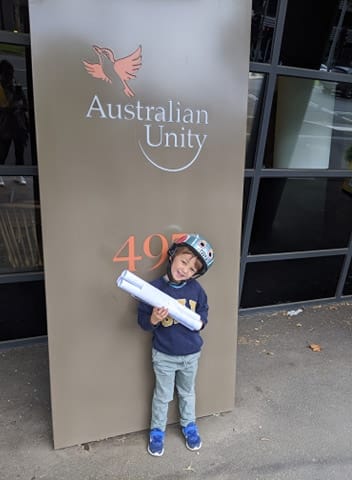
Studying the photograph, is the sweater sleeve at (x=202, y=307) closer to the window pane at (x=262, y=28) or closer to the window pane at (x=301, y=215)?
the window pane at (x=301, y=215)

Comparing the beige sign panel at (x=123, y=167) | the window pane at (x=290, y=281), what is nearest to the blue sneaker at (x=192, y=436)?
the beige sign panel at (x=123, y=167)

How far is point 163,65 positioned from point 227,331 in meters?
1.61

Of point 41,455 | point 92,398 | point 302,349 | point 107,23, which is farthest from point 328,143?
point 41,455

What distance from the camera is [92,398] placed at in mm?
2332

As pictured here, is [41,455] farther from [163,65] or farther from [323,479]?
[163,65]

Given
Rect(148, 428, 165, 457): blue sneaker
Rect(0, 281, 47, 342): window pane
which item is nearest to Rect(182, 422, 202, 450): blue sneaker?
Rect(148, 428, 165, 457): blue sneaker

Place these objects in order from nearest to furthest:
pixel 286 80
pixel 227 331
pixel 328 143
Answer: pixel 227 331, pixel 286 80, pixel 328 143

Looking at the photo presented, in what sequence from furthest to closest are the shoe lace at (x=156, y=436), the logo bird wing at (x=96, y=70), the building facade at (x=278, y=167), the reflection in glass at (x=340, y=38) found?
1. the reflection in glass at (x=340, y=38)
2. the building facade at (x=278, y=167)
3. the shoe lace at (x=156, y=436)
4. the logo bird wing at (x=96, y=70)

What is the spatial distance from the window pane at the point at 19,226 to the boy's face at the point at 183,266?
1.49 m

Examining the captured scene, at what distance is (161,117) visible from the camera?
6.97 ft

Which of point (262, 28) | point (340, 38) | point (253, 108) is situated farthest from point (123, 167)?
point (340, 38)

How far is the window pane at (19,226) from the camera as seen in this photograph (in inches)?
119

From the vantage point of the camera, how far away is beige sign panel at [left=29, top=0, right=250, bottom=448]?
1.92 meters

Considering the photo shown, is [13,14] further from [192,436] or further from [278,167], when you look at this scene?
[192,436]
